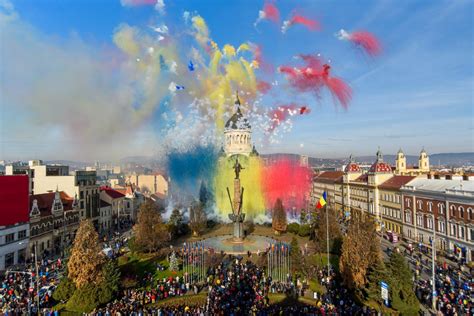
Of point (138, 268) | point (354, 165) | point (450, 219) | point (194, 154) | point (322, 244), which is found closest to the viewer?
point (138, 268)

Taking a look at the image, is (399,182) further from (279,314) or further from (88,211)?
(88,211)

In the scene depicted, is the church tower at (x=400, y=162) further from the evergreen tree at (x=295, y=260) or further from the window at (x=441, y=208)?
the evergreen tree at (x=295, y=260)

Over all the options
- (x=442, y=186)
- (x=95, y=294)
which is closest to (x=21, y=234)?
(x=95, y=294)

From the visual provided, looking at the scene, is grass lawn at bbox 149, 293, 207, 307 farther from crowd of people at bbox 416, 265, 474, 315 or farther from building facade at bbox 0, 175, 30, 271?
building facade at bbox 0, 175, 30, 271

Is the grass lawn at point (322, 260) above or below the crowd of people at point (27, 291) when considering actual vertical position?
below

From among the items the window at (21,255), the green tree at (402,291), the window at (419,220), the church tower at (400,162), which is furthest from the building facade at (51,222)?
the church tower at (400,162)

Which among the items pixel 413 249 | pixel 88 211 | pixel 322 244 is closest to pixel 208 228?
pixel 88 211

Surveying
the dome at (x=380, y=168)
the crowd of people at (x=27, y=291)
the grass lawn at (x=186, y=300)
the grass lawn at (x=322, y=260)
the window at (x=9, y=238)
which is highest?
the dome at (x=380, y=168)
